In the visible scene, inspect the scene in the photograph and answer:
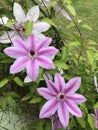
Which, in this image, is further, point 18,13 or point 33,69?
point 18,13

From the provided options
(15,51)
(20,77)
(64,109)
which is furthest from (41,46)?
(20,77)

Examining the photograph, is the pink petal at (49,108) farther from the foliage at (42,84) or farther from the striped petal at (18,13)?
the striped petal at (18,13)

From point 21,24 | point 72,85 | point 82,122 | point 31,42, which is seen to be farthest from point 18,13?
point 82,122

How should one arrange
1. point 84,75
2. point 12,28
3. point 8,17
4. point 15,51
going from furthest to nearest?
point 84,75, point 8,17, point 12,28, point 15,51

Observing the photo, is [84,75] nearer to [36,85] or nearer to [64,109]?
[36,85]

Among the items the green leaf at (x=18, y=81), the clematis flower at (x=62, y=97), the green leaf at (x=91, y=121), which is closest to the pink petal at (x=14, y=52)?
the clematis flower at (x=62, y=97)

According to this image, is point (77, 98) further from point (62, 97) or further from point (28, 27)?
point (28, 27)
